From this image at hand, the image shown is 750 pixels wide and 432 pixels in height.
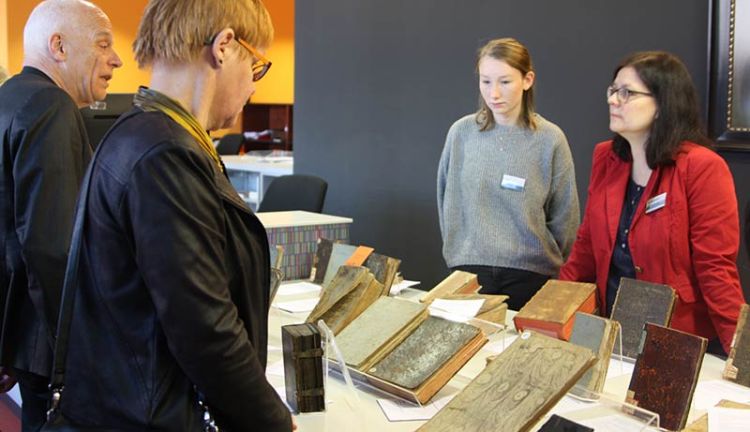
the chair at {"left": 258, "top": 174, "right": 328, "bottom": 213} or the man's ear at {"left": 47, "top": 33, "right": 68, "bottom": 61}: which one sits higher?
the man's ear at {"left": 47, "top": 33, "right": 68, "bottom": 61}

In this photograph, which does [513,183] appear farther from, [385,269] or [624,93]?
[385,269]

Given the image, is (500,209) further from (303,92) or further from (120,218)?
(303,92)

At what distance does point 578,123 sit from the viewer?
3.67 m

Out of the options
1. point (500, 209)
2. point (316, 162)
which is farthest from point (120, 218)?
point (316, 162)

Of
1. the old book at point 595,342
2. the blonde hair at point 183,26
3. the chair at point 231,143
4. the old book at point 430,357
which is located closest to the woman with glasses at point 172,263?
the blonde hair at point 183,26

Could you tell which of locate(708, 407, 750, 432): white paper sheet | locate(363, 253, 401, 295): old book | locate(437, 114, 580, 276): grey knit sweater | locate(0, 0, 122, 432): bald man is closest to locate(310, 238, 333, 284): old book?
locate(363, 253, 401, 295): old book

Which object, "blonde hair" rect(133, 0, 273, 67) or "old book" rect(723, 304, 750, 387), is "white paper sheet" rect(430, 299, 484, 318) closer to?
"old book" rect(723, 304, 750, 387)

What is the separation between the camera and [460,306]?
6.71 ft

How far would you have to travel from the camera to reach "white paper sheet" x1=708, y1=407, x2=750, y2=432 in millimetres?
1451

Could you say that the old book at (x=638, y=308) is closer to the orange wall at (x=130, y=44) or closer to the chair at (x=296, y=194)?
the chair at (x=296, y=194)

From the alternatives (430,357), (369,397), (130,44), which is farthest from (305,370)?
(130,44)

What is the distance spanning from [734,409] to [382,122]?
337 cm

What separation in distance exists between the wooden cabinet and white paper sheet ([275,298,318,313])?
780cm

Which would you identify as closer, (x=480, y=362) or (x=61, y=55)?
(x=480, y=362)
